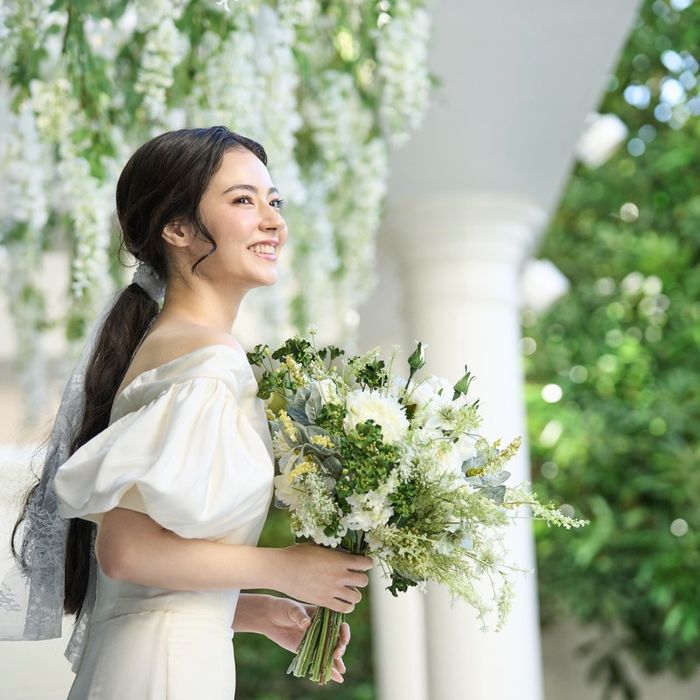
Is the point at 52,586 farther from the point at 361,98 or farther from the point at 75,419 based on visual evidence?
the point at 361,98

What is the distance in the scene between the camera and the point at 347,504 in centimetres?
157

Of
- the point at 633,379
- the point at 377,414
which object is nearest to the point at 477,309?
the point at 377,414

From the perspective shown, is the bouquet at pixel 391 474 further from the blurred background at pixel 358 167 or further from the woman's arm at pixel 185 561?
the blurred background at pixel 358 167

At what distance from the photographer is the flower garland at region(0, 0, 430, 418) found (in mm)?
2852

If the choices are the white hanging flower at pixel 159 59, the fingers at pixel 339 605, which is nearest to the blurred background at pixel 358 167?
the white hanging flower at pixel 159 59

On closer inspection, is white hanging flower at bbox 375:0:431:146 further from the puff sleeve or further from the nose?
the puff sleeve

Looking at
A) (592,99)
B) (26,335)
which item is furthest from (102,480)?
(26,335)

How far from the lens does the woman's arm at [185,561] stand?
1.50 m

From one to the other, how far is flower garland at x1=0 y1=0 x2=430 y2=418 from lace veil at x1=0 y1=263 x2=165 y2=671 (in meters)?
1.06

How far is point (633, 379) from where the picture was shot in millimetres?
8102

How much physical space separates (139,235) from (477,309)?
2372mm

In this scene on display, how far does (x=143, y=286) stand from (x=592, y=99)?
2109 mm

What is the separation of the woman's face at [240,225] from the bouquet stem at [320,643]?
1.60ft

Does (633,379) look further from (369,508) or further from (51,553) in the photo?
(369,508)
